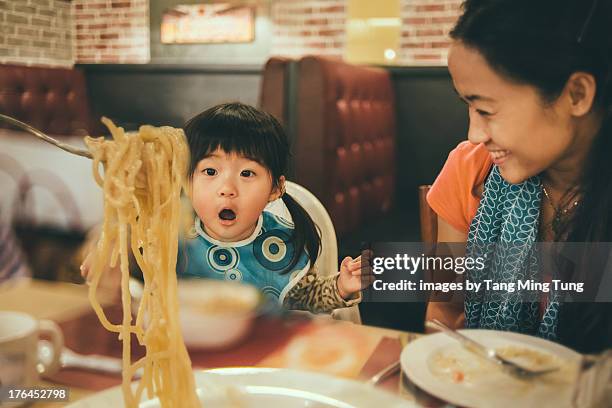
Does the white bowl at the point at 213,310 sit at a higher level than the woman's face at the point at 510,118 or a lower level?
lower

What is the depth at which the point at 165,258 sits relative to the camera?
0.67 m

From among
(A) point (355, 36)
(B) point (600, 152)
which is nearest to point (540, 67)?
(B) point (600, 152)

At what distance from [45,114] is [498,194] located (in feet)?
2.54

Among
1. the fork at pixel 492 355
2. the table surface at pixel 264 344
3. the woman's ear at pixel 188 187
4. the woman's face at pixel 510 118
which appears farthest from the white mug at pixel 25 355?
the woman's face at pixel 510 118

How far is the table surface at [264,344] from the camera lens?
28.9 inches

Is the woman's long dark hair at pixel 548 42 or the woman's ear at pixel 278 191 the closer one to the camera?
the woman's long dark hair at pixel 548 42

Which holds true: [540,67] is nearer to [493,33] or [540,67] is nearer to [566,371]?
[493,33]

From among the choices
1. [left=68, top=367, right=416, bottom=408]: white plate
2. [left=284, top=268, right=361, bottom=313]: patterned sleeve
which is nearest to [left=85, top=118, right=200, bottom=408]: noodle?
[left=68, top=367, right=416, bottom=408]: white plate

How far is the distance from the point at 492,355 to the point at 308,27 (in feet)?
1.84

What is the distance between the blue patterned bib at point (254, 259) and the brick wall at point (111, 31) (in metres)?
0.31

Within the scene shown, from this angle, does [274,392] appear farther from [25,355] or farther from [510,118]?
[510,118]

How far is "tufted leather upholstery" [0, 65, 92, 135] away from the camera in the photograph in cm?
97

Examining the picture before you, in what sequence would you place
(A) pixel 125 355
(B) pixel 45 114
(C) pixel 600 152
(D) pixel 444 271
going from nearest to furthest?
(A) pixel 125 355
(C) pixel 600 152
(D) pixel 444 271
(B) pixel 45 114

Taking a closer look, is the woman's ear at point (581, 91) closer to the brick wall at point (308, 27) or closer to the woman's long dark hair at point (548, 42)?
the woman's long dark hair at point (548, 42)
